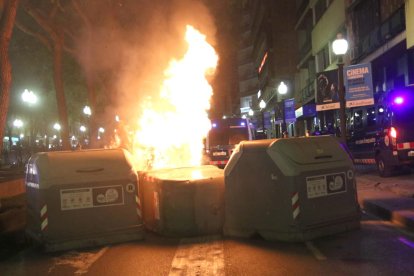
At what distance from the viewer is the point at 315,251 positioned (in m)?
7.19

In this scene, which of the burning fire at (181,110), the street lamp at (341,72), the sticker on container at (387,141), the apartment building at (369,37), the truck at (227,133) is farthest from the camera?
the truck at (227,133)

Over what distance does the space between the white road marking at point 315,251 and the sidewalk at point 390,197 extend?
2.09 metres

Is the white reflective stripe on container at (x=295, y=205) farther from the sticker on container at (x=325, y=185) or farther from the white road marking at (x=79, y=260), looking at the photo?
the white road marking at (x=79, y=260)

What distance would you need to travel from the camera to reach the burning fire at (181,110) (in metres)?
16.4

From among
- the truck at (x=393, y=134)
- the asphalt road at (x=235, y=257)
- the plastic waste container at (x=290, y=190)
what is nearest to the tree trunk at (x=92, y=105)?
the truck at (x=393, y=134)

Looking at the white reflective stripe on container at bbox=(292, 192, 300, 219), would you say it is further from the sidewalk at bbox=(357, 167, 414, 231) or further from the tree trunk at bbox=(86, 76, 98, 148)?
the tree trunk at bbox=(86, 76, 98, 148)

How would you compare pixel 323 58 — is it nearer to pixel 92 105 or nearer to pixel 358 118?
pixel 358 118

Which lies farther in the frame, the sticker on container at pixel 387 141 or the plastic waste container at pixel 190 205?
the sticker on container at pixel 387 141

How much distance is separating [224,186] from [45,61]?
20.1 m

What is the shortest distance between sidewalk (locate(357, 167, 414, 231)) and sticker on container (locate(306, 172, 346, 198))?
1.46 metres

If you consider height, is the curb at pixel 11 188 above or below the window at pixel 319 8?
below

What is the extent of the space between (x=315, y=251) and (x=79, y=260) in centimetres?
354

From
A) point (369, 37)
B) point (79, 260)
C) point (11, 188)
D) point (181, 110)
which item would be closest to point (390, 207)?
point (79, 260)

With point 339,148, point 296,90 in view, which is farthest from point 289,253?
point 296,90
